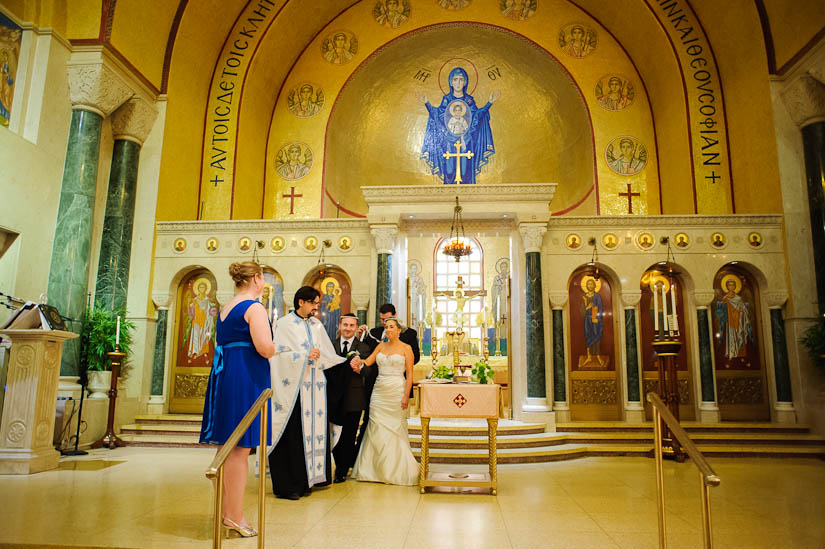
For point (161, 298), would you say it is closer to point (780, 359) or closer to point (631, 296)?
point (631, 296)

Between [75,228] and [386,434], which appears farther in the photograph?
[75,228]

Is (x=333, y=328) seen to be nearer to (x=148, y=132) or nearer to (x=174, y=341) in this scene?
(x=174, y=341)

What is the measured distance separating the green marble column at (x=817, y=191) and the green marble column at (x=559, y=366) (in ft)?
15.0

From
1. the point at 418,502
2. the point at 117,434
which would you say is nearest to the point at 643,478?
the point at 418,502

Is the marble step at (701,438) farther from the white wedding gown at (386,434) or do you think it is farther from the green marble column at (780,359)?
the white wedding gown at (386,434)

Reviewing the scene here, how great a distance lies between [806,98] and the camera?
1080 centimetres

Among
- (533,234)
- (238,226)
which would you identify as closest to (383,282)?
(533,234)

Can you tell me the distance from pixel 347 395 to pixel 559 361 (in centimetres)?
552

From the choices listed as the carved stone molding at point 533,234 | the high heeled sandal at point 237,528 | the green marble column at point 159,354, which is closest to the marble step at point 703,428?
the carved stone molding at point 533,234

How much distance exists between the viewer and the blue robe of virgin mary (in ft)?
54.6

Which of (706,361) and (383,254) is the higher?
(383,254)

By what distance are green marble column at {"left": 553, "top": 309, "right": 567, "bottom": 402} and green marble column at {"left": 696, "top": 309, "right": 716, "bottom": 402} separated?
254 centimetres

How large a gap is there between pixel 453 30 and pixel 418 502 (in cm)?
1370

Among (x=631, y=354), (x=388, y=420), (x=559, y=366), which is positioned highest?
(x=631, y=354)
